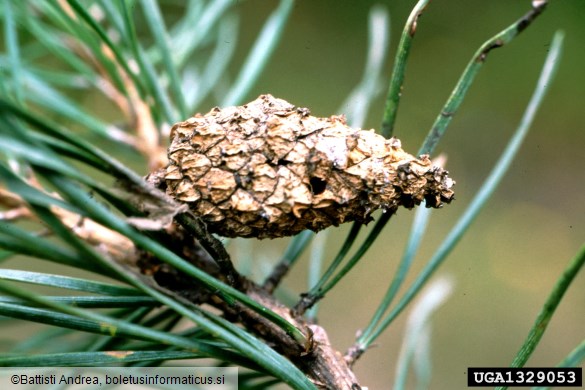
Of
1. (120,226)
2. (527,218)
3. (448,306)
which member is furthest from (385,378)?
(120,226)

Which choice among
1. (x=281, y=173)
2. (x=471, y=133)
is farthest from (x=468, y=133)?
(x=281, y=173)

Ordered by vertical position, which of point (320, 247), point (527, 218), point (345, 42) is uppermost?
point (345, 42)

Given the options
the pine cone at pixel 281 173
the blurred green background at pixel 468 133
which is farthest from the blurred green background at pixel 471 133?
the pine cone at pixel 281 173

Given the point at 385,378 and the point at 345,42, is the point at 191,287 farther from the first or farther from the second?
the point at 345,42

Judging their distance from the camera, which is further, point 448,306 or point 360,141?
point 448,306

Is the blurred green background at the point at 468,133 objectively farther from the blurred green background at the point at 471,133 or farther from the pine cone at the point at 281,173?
the pine cone at the point at 281,173

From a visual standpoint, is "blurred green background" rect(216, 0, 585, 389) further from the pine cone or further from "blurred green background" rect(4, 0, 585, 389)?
the pine cone
